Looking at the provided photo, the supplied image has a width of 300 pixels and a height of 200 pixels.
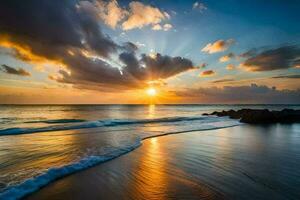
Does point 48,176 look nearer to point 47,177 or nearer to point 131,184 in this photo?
point 47,177

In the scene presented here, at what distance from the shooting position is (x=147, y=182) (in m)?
4.85

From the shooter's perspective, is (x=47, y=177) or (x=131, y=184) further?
(x=47, y=177)

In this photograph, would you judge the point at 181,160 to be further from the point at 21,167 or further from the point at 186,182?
the point at 21,167

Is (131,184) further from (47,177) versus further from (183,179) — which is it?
(47,177)

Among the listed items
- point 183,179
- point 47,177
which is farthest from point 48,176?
point 183,179

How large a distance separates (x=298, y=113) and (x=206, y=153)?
1146 inches

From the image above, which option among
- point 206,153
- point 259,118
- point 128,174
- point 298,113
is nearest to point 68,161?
point 128,174

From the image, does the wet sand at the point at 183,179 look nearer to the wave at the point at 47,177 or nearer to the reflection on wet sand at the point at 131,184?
the reflection on wet sand at the point at 131,184

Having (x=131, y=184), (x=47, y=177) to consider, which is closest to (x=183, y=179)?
(x=131, y=184)

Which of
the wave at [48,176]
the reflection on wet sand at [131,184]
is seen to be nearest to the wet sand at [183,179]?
the reflection on wet sand at [131,184]

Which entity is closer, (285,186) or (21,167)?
(285,186)

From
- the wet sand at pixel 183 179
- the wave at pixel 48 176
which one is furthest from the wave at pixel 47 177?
the wet sand at pixel 183 179

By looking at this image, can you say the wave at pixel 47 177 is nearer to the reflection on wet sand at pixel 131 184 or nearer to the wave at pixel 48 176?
the wave at pixel 48 176

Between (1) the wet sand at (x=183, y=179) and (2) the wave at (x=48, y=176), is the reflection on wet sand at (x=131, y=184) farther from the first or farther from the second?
(2) the wave at (x=48, y=176)
